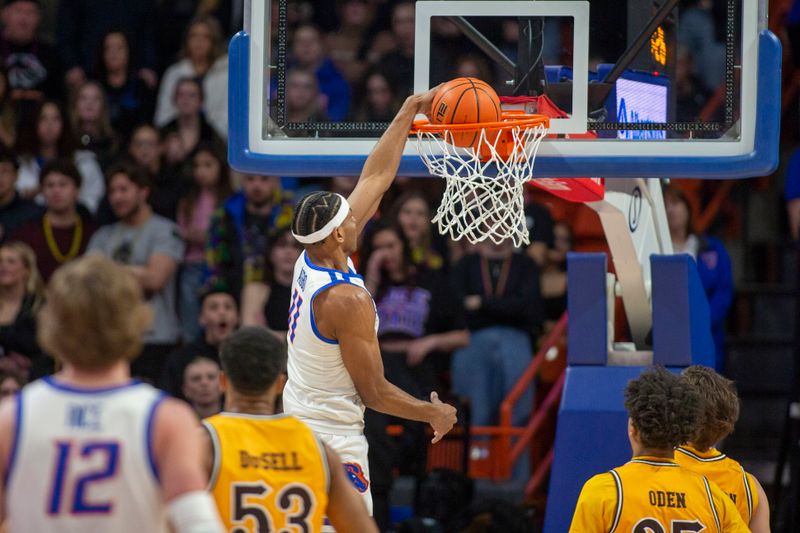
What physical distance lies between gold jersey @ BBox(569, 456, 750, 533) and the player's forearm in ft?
2.91

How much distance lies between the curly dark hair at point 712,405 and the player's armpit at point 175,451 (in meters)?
2.32

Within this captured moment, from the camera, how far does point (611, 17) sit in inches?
256

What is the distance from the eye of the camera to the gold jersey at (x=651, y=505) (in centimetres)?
471

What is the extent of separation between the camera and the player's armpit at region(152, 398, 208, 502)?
3.40m

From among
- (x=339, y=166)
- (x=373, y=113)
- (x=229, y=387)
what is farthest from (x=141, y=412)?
(x=373, y=113)

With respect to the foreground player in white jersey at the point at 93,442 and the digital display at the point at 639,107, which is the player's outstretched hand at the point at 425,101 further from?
the foreground player in white jersey at the point at 93,442

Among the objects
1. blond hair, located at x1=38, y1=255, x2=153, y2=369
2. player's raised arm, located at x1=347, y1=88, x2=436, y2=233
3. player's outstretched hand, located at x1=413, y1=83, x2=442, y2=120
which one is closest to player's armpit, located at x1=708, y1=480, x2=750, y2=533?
player's raised arm, located at x1=347, y1=88, x2=436, y2=233

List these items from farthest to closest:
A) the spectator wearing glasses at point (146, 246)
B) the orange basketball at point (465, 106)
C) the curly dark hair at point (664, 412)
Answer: the spectator wearing glasses at point (146, 246) → the orange basketball at point (465, 106) → the curly dark hair at point (664, 412)

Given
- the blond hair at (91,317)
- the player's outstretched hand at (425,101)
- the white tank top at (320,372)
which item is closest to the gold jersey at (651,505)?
the white tank top at (320,372)

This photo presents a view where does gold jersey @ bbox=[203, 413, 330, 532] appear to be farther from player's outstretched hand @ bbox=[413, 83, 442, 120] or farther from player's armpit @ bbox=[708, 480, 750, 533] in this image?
player's outstretched hand @ bbox=[413, 83, 442, 120]

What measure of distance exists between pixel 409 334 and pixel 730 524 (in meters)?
4.61

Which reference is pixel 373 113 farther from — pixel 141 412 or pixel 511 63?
pixel 141 412

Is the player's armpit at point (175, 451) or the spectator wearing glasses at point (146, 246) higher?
the spectator wearing glasses at point (146, 246)

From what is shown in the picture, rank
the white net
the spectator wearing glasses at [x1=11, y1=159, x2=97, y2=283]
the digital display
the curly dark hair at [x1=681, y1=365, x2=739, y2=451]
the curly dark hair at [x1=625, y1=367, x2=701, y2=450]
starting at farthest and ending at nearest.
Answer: the spectator wearing glasses at [x1=11, y1=159, x2=97, y2=283] → the digital display → the white net → the curly dark hair at [x1=681, y1=365, x2=739, y2=451] → the curly dark hair at [x1=625, y1=367, x2=701, y2=450]
